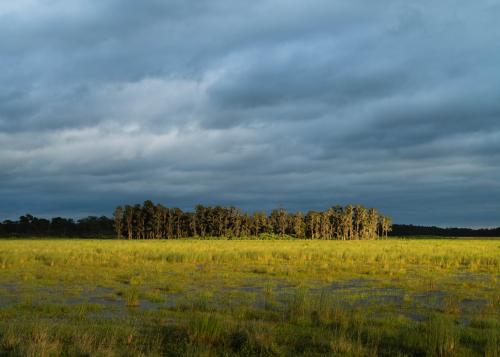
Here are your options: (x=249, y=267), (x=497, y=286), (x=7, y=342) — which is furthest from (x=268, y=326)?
(x=249, y=267)

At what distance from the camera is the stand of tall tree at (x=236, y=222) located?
470 feet

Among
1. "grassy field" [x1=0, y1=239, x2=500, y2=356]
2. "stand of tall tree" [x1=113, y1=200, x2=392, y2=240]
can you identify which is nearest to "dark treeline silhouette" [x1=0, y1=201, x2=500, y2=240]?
"stand of tall tree" [x1=113, y1=200, x2=392, y2=240]

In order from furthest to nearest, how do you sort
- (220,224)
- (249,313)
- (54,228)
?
(54,228) < (220,224) < (249,313)

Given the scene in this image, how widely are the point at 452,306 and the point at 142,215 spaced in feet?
444

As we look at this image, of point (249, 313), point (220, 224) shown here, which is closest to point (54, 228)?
point (220, 224)

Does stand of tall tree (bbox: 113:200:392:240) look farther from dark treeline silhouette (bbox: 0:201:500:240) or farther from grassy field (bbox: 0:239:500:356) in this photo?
grassy field (bbox: 0:239:500:356)

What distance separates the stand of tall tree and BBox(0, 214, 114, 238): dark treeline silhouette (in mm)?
24549

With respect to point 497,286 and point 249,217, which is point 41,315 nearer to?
point 497,286

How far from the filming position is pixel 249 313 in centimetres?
1262

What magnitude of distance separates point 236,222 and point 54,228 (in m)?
71.0

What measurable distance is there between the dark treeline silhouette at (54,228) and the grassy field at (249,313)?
5837 inches

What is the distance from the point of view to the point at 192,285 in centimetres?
1938

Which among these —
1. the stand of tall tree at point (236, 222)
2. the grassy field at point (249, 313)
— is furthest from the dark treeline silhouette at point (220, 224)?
the grassy field at point (249, 313)

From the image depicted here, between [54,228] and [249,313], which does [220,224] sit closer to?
[54,228]
